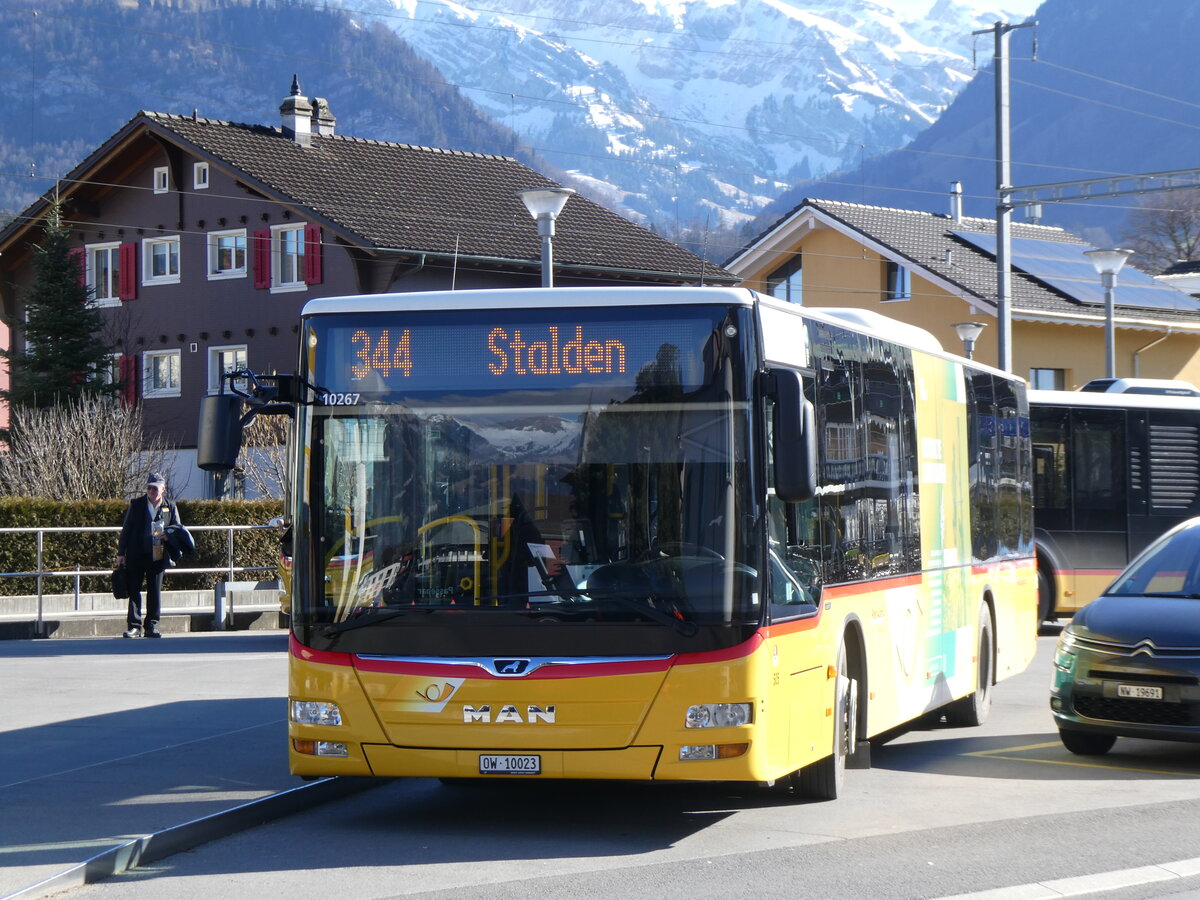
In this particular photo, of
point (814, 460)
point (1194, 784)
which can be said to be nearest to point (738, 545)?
point (814, 460)

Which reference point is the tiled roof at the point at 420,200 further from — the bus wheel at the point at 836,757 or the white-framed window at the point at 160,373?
the bus wheel at the point at 836,757

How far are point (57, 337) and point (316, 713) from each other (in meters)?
36.7

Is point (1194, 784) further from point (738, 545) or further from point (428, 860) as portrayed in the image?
point (428, 860)

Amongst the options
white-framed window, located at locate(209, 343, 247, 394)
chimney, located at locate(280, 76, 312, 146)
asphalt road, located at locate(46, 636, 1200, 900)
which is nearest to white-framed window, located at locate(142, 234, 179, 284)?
white-framed window, located at locate(209, 343, 247, 394)

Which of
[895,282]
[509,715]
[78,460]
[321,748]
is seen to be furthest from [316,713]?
[895,282]

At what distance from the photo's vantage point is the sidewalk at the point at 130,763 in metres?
8.31

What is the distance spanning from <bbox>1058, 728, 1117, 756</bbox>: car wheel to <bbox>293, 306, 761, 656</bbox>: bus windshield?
4020mm

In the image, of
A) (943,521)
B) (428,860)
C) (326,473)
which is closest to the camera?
(428,860)

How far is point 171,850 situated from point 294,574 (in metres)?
1.43

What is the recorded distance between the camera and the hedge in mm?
25406

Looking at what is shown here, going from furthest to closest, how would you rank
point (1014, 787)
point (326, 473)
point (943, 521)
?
point (943, 521) → point (1014, 787) → point (326, 473)

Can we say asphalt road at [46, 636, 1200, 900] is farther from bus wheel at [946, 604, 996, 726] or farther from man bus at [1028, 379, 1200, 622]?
man bus at [1028, 379, 1200, 622]

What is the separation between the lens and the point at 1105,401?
22.9 meters

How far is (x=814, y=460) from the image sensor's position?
8.44 metres
